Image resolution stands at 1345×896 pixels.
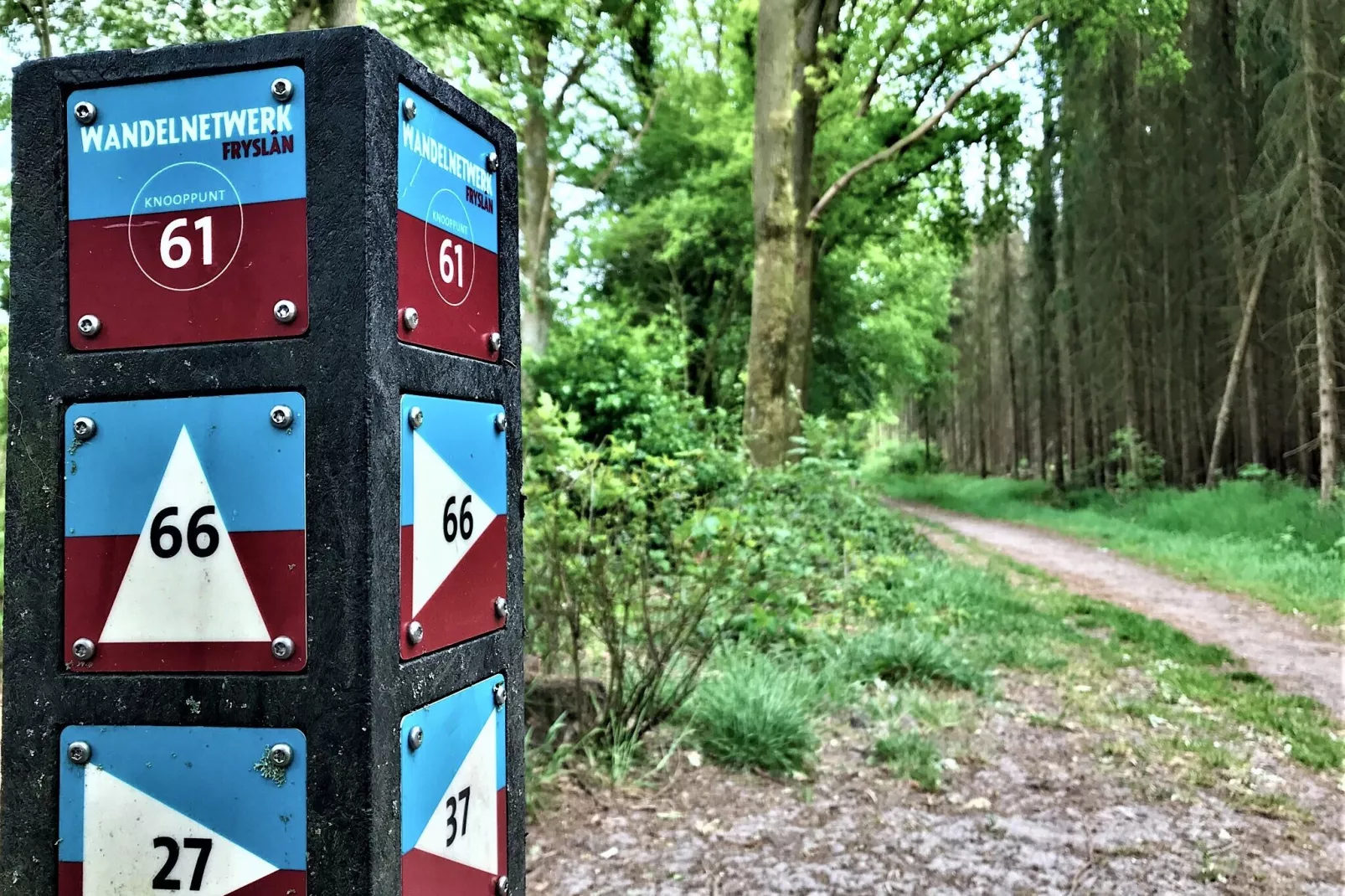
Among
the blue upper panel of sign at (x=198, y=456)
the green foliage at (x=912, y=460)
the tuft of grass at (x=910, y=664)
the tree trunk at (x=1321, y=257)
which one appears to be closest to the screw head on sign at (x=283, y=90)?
the blue upper panel of sign at (x=198, y=456)

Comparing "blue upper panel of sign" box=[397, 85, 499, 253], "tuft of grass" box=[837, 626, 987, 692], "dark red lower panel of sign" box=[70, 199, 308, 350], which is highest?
"blue upper panel of sign" box=[397, 85, 499, 253]

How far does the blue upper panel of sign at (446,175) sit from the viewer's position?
4.36 feet

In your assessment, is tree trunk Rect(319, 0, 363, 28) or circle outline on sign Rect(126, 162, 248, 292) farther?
tree trunk Rect(319, 0, 363, 28)

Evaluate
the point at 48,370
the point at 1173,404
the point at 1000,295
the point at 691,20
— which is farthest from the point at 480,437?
the point at 1000,295

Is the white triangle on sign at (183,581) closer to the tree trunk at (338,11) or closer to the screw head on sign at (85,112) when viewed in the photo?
the screw head on sign at (85,112)

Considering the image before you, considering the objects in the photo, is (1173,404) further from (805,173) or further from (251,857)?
(251,857)

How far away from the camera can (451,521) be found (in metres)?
1.39

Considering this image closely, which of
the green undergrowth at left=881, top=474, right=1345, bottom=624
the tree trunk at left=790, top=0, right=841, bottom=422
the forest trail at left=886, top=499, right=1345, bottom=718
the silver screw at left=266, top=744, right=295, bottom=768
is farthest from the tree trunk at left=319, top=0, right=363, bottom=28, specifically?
the tree trunk at left=790, top=0, right=841, bottom=422

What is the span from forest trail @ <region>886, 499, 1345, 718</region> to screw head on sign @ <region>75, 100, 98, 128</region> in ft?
21.5

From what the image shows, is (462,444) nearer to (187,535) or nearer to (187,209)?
(187,535)

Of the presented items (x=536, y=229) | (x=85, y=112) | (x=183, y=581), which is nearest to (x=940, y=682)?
(x=183, y=581)

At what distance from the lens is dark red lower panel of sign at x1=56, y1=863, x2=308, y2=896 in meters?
1.20

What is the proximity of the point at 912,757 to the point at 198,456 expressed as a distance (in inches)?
147

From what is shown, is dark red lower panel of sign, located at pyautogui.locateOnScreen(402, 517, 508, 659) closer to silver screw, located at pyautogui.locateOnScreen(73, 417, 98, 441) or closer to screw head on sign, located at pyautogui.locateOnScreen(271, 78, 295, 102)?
silver screw, located at pyautogui.locateOnScreen(73, 417, 98, 441)
